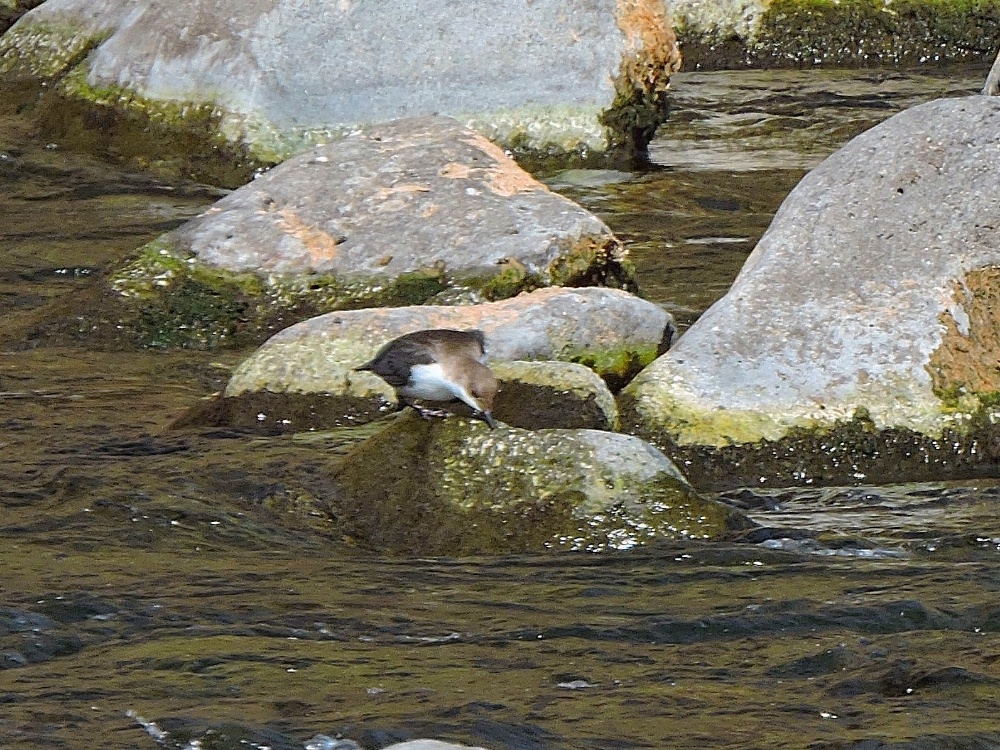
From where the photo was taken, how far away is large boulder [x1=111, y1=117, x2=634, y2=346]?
26.0 feet

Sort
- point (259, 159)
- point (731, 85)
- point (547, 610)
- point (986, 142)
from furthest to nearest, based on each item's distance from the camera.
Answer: point (731, 85), point (259, 159), point (986, 142), point (547, 610)

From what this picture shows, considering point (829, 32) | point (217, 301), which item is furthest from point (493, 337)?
point (829, 32)

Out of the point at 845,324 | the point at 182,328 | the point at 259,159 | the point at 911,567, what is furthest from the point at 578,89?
the point at 911,567

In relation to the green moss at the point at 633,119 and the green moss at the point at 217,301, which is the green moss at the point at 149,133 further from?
the green moss at the point at 217,301

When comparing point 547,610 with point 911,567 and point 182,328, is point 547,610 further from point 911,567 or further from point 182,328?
point 182,328

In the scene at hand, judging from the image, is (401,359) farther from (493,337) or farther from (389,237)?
(389,237)

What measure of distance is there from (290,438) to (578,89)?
5358 millimetres

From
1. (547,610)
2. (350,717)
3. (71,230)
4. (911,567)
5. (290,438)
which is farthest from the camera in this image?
(71,230)

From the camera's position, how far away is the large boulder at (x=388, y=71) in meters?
11.1

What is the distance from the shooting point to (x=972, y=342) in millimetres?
6664

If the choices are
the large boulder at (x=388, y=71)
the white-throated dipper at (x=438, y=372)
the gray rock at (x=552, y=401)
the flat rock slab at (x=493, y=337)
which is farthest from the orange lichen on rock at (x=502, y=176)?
the large boulder at (x=388, y=71)

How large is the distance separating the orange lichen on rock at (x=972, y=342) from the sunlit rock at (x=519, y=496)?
4.21ft

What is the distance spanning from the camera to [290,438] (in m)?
6.62

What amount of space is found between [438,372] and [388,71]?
5.92 meters
